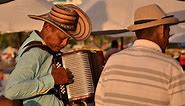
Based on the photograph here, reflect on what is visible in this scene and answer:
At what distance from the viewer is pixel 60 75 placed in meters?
3.88

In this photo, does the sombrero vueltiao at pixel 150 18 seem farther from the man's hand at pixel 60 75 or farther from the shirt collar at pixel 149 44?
the man's hand at pixel 60 75

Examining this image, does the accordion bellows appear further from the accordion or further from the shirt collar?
the shirt collar

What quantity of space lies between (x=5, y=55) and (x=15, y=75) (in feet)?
85.6

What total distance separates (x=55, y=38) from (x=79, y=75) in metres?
0.42

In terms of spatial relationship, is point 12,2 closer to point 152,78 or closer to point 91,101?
point 91,101

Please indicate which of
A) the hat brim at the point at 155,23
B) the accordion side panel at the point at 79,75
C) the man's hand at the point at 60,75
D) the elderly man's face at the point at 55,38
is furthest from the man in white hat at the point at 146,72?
the accordion side panel at the point at 79,75

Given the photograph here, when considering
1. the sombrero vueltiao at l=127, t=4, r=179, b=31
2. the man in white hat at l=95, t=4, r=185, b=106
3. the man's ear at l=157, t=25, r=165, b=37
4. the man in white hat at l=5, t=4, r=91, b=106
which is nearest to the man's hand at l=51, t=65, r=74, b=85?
the man in white hat at l=5, t=4, r=91, b=106

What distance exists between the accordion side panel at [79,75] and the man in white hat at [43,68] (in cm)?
15

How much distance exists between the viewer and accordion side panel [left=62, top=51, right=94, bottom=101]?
414 cm

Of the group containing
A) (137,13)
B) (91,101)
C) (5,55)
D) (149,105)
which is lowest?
(5,55)

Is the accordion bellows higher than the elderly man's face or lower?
lower

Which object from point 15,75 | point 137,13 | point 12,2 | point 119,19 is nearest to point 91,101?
point 15,75

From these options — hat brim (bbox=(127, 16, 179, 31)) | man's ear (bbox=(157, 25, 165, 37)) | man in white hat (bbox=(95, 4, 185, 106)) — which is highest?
hat brim (bbox=(127, 16, 179, 31))

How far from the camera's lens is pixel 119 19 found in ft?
22.4
